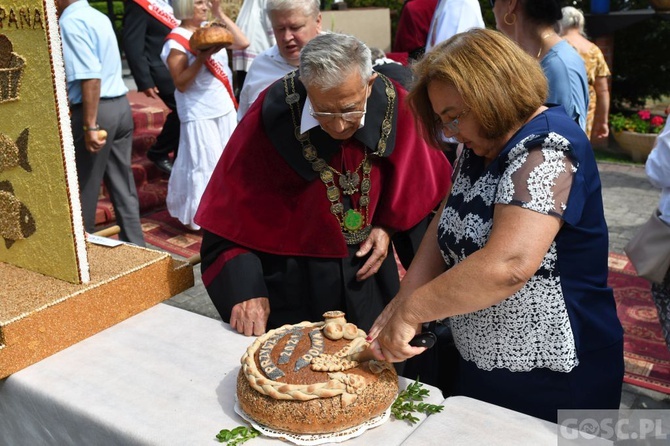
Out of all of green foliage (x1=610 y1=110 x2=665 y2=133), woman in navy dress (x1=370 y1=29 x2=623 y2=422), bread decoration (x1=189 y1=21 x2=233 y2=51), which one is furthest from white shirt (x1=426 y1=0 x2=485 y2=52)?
green foliage (x1=610 y1=110 x2=665 y2=133)

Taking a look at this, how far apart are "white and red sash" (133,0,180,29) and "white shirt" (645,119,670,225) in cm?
437

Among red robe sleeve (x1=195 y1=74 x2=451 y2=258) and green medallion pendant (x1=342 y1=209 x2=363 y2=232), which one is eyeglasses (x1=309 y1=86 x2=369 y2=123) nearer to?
red robe sleeve (x1=195 y1=74 x2=451 y2=258)

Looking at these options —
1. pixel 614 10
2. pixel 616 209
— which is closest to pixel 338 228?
pixel 616 209

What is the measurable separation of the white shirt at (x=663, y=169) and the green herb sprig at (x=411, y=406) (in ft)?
4.43

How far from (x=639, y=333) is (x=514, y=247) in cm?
290

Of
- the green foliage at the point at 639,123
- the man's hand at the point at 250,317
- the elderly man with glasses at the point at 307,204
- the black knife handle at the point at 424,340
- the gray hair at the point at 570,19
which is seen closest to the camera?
the black knife handle at the point at 424,340

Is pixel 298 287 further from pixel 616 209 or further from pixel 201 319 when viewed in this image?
pixel 616 209

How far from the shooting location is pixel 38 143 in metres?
2.17

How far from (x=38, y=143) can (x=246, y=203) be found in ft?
2.31

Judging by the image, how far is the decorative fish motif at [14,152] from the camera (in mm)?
2223

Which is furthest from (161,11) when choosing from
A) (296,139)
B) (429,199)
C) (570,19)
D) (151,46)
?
(429,199)

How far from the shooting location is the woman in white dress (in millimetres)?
5148

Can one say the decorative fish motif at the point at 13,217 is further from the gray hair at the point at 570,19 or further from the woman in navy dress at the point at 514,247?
the gray hair at the point at 570,19

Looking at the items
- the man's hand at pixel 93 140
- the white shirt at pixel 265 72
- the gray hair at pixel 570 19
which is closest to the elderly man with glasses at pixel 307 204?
the white shirt at pixel 265 72
